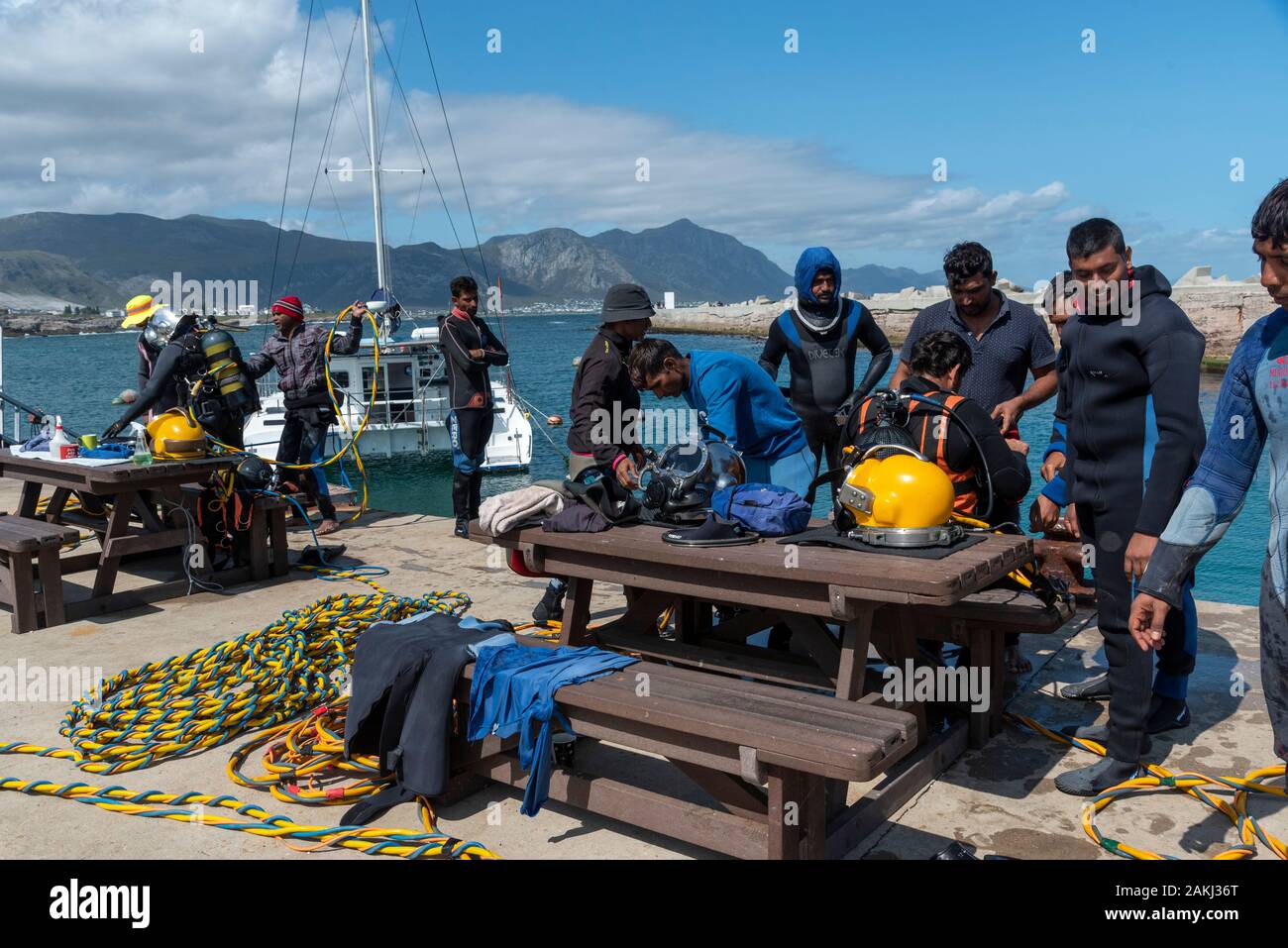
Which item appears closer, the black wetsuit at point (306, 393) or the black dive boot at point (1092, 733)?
the black dive boot at point (1092, 733)

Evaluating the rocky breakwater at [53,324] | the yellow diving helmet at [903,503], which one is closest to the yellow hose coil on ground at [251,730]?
the yellow diving helmet at [903,503]

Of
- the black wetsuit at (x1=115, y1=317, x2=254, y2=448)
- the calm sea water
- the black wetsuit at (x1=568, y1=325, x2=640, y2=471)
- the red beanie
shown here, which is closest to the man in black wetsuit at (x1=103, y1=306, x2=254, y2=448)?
the black wetsuit at (x1=115, y1=317, x2=254, y2=448)

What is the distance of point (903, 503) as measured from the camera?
3277 millimetres

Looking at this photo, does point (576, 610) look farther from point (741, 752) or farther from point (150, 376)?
point (150, 376)

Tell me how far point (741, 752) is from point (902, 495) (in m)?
1.12

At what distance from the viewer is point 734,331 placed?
99.1 metres

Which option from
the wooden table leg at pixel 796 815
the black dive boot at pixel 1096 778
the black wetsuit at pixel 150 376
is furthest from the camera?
the black wetsuit at pixel 150 376

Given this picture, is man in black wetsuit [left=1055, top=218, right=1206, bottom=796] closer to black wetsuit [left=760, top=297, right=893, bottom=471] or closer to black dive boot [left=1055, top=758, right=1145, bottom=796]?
black dive boot [left=1055, top=758, right=1145, bottom=796]

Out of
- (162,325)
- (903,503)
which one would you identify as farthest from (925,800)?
Result: (162,325)

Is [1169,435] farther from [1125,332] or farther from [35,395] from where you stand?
[35,395]

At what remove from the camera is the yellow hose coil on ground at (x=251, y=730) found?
3279mm

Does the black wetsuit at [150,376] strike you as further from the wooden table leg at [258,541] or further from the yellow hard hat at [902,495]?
the yellow hard hat at [902,495]
